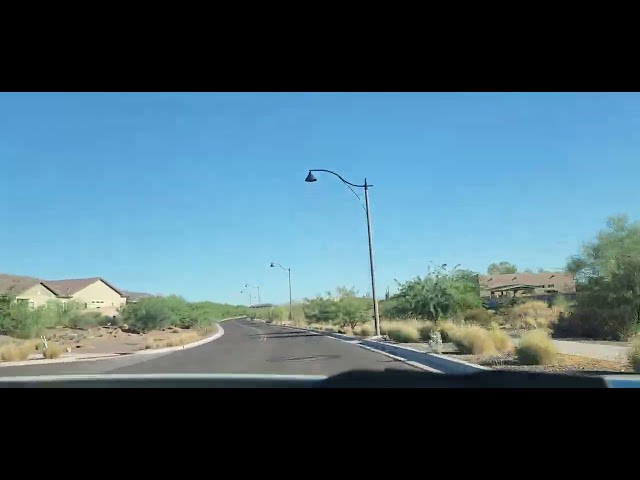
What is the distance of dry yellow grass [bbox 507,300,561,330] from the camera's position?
1332cm

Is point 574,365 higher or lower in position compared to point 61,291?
lower

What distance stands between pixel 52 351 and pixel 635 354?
933 centimetres

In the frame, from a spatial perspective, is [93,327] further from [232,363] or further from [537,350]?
[537,350]

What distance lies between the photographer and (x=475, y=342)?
1566 cm

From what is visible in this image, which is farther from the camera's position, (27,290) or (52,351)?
(52,351)

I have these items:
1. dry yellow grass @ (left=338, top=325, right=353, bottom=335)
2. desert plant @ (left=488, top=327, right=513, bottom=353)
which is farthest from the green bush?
dry yellow grass @ (left=338, top=325, right=353, bottom=335)

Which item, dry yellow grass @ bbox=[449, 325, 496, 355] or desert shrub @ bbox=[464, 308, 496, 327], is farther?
desert shrub @ bbox=[464, 308, 496, 327]

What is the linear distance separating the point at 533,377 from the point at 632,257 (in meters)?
2.92

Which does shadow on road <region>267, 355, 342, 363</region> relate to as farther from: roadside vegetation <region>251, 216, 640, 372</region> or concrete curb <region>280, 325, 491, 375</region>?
roadside vegetation <region>251, 216, 640, 372</region>

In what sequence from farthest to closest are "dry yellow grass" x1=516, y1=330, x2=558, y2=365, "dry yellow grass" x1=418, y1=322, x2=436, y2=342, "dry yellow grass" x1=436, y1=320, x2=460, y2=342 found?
1. "dry yellow grass" x1=418, y1=322, x2=436, y2=342
2. "dry yellow grass" x1=436, y1=320, x2=460, y2=342
3. "dry yellow grass" x1=516, y1=330, x2=558, y2=365

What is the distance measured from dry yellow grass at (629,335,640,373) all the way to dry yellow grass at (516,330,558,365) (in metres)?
1.46

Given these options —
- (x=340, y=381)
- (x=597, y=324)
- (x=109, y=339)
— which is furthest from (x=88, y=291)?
(x=597, y=324)
